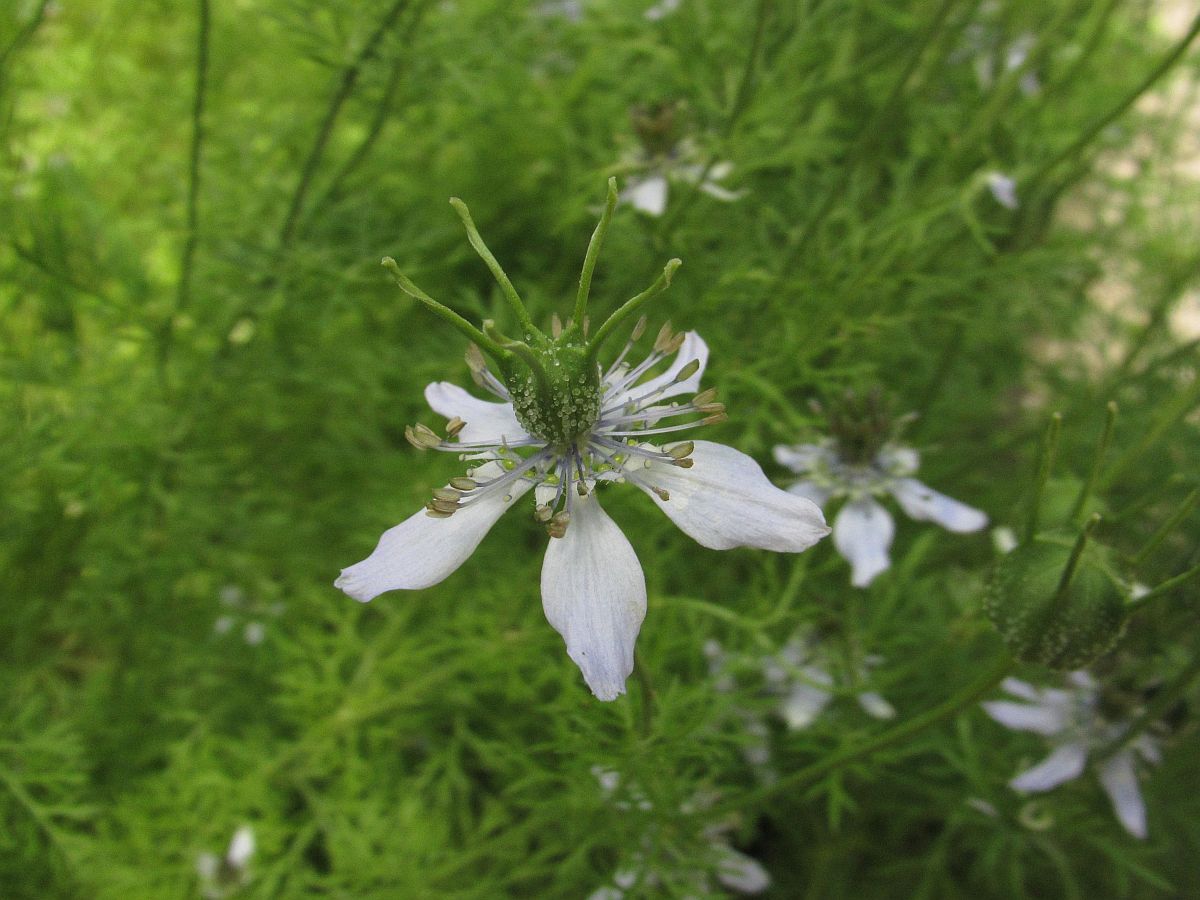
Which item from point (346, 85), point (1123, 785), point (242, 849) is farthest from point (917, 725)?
point (346, 85)

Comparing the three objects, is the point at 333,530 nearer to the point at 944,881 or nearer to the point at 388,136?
the point at 388,136

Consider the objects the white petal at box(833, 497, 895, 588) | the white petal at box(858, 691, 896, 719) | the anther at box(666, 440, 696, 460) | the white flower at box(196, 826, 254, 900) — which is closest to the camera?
the anther at box(666, 440, 696, 460)

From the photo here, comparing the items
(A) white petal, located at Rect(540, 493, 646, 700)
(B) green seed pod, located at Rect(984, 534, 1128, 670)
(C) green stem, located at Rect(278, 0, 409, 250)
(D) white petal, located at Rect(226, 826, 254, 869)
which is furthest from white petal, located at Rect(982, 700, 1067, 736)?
(C) green stem, located at Rect(278, 0, 409, 250)

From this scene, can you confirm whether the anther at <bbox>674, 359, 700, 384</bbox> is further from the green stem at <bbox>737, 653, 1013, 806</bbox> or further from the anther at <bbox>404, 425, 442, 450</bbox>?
the green stem at <bbox>737, 653, 1013, 806</bbox>

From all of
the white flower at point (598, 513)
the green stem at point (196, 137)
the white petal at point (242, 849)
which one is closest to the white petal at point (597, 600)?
the white flower at point (598, 513)

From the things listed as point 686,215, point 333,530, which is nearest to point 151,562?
point 333,530
